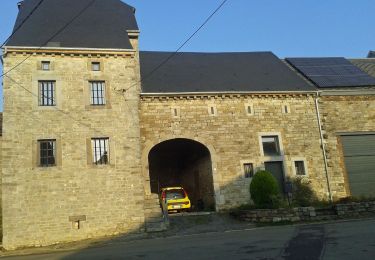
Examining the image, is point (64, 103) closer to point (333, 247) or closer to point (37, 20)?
point (37, 20)

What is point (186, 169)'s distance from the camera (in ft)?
88.2

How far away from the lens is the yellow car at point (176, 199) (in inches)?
802

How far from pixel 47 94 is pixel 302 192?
13.4 meters

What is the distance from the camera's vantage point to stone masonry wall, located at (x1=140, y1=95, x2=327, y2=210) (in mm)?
20609

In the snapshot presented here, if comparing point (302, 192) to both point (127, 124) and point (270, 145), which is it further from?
point (127, 124)

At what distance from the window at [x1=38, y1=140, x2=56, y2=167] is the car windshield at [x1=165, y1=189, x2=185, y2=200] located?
6.33 meters

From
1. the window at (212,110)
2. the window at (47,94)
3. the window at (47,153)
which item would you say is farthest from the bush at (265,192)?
the window at (47,94)

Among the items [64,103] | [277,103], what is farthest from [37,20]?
[277,103]

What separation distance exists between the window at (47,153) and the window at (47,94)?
1706 millimetres

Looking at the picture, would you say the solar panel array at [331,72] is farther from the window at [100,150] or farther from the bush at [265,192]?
the window at [100,150]

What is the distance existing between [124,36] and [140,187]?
24.5 ft

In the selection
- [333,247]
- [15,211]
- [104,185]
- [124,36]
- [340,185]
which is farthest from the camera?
[340,185]

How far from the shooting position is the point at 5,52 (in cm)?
1722

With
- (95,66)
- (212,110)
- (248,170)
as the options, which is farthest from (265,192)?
(95,66)
